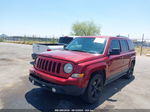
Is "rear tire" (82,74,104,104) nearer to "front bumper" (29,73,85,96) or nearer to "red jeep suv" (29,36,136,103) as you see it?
"red jeep suv" (29,36,136,103)

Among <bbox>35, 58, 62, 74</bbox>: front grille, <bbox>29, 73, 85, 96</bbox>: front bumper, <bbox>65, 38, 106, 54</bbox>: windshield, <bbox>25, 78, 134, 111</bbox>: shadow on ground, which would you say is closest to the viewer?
<bbox>29, 73, 85, 96</bbox>: front bumper

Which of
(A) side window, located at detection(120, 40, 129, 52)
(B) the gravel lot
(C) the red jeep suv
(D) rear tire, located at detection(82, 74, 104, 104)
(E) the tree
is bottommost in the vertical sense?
(B) the gravel lot

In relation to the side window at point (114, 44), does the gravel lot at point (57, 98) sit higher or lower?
lower

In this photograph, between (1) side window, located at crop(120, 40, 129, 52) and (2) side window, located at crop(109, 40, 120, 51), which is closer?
(2) side window, located at crop(109, 40, 120, 51)

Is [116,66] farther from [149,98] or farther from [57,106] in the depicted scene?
[57,106]

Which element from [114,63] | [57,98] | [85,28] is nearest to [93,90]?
[57,98]

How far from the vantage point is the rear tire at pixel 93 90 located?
3740 mm

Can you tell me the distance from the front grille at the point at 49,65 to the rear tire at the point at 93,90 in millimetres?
940

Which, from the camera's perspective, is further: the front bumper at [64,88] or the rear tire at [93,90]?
the rear tire at [93,90]

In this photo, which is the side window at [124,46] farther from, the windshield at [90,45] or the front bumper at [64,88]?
the front bumper at [64,88]

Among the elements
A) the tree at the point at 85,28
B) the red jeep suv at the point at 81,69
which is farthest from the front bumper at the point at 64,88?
the tree at the point at 85,28

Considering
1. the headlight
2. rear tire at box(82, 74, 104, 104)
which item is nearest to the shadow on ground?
rear tire at box(82, 74, 104, 104)

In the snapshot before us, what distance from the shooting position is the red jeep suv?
3.36 meters

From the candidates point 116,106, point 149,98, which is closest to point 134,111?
point 116,106
